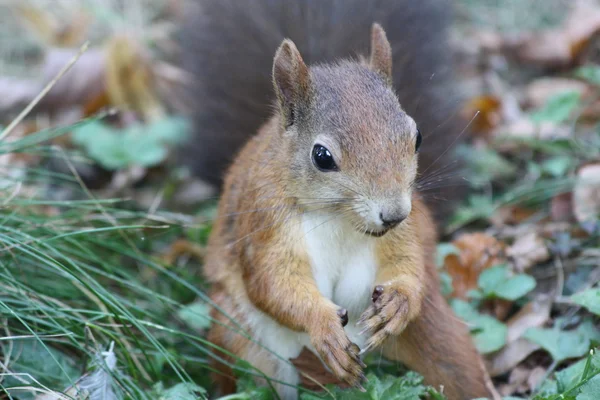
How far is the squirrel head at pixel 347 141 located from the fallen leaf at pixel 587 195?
1121mm

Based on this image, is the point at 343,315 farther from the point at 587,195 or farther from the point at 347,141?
the point at 587,195

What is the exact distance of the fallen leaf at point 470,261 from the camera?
2670 mm

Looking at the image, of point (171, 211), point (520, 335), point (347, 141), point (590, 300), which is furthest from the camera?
point (171, 211)

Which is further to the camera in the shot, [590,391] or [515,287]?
[515,287]

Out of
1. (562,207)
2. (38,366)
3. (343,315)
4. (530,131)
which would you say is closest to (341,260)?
(343,315)

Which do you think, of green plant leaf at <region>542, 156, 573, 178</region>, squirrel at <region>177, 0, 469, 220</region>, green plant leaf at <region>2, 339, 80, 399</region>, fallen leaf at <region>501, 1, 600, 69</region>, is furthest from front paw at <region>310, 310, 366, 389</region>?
fallen leaf at <region>501, 1, 600, 69</region>

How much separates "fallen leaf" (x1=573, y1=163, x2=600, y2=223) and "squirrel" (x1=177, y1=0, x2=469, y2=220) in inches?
Answer: 17.5

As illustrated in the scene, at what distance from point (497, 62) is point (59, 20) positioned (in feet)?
8.98

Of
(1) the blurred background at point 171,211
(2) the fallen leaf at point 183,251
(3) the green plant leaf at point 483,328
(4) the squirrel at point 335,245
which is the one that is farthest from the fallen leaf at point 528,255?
(2) the fallen leaf at point 183,251

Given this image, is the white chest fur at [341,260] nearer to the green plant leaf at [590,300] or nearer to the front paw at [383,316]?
the front paw at [383,316]

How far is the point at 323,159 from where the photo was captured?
6.09 feet

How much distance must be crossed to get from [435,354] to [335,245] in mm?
458

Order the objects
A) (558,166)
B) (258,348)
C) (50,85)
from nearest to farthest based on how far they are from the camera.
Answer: (258,348) → (50,85) → (558,166)

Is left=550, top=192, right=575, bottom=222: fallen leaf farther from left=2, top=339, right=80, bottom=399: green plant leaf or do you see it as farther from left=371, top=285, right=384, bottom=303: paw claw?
left=2, top=339, right=80, bottom=399: green plant leaf
